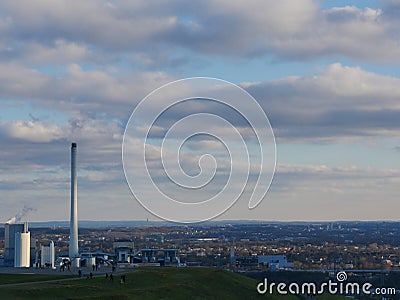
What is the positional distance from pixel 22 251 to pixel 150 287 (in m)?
40.0

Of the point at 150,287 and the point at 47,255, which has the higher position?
the point at 47,255

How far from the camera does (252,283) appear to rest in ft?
318

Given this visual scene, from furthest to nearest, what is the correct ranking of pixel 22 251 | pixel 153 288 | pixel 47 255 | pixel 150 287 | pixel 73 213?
pixel 73 213 → pixel 47 255 → pixel 22 251 → pixel 150 287 → pixel 153 288

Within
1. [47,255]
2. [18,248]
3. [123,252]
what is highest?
[18,248]

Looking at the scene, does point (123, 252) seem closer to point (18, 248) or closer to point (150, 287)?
point (18, 248)

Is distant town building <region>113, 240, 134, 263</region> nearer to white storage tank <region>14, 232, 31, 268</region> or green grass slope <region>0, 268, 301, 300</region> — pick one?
white storage tank <region>14, 232, 31, 268</region>

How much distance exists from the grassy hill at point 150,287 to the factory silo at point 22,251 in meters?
26.8

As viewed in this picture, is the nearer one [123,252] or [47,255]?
[47,255]

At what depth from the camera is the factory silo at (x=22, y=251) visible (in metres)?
111

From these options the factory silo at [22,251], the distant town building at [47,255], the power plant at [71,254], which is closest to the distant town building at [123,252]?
the power plant at [71,254]

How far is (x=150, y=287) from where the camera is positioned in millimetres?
76812

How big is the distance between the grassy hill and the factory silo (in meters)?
26.8

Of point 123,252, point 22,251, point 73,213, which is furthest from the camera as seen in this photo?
point 123,252

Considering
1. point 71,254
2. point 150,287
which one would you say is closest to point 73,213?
point 71,254
